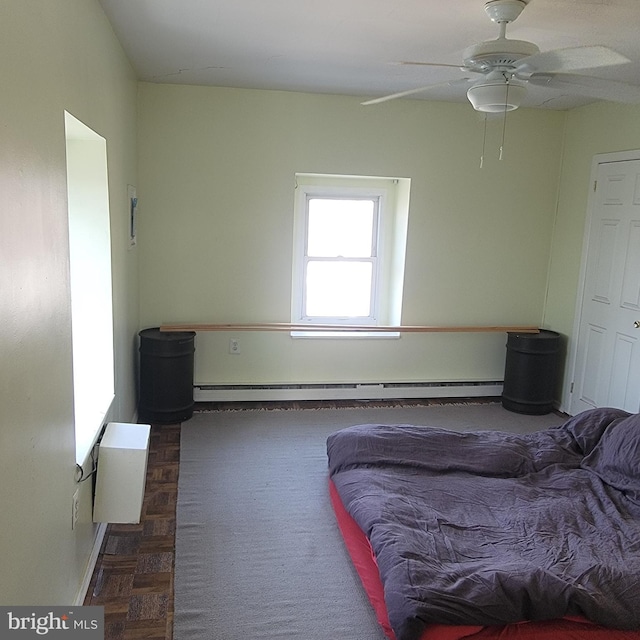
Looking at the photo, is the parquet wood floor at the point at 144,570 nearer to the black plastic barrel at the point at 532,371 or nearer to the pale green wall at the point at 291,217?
the pale green wall at the point at 291,217

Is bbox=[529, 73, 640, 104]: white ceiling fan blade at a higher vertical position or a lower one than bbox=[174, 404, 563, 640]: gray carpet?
higher

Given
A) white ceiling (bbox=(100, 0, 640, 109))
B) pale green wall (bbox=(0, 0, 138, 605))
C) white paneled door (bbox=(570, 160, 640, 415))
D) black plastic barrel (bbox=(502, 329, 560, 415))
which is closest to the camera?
pale green wall (bbox=(0, 0, 138, 605))

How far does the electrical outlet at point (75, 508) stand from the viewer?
204 centimetres

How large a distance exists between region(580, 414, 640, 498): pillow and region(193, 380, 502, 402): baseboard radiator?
1.77 meters

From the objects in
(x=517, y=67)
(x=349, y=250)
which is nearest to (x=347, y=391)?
(x=349, y=250)

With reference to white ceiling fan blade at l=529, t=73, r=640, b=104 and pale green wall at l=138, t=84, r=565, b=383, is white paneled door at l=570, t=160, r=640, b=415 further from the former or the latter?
white ceiling fan blade at l=529, t=73, r=640, b=104

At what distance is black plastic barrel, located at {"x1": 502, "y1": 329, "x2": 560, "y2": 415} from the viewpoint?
4473 millimetres

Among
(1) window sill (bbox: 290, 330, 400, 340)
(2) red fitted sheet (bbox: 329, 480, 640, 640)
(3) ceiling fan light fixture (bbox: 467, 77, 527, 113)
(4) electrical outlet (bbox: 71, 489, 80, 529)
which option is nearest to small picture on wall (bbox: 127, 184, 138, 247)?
(1) window sill (bbox: 290, 330, 400, 340)

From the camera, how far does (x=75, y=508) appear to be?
6.85ft

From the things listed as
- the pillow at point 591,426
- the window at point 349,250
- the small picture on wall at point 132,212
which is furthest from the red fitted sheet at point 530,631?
the window at point 349,250

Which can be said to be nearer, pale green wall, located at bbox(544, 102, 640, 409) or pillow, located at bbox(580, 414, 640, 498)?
pillow, located at bbox(580, 414, 640, 498)

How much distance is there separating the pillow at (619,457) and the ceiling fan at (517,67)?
1.62m

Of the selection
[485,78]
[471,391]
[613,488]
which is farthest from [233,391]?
[485,78]

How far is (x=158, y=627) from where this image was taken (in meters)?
2.09
